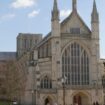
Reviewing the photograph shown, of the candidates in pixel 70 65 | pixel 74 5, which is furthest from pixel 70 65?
pixel 74 5

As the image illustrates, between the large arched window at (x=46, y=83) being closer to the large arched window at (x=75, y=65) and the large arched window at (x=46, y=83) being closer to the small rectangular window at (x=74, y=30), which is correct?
the large arched window at (x=75, y=65)

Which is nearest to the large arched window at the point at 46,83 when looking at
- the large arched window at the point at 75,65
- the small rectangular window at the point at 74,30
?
the large arched window at the point at 75,65

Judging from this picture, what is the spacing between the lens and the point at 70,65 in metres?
81.1

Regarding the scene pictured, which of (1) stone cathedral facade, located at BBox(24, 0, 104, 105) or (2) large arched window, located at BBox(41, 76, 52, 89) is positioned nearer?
(1) stone cathedral facade, located at BBox(24, 0, 104, 105)

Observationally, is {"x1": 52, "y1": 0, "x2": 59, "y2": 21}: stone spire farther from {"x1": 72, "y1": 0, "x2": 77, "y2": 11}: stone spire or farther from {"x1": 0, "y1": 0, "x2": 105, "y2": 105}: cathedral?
{"x1": 72, "y1": 0, "x2": 77, "y2": 11}: stone spire

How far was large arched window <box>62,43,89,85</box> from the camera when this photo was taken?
80.9 meters

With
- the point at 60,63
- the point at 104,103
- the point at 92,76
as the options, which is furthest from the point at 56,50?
the point at 104,103

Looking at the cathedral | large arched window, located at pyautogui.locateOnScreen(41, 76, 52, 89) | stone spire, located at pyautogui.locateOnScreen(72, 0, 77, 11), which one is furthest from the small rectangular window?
large arched window, located at pyautogui.locateOnScreen(41, 76, 52, 89)

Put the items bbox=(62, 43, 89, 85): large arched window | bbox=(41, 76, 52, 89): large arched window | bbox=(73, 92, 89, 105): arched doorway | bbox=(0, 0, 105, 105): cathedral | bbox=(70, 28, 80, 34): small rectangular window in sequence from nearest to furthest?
bbox=(0, 0, 105, 105): cathedral → bbox=(41, 76, 52, 89): large arched window → bbox=(73, 92, 89, 105): arched doorway → bbox=(62, 43, 89, 85): large arched window → bbox=(70, 28, 80, 34): small rectangular window

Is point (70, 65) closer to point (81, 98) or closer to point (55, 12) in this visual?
point (81, 98)

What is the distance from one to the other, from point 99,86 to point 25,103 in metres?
15.2

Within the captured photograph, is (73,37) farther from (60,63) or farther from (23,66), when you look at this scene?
(23,66)

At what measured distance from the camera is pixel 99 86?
79375 mm

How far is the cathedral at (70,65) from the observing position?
260 ft
